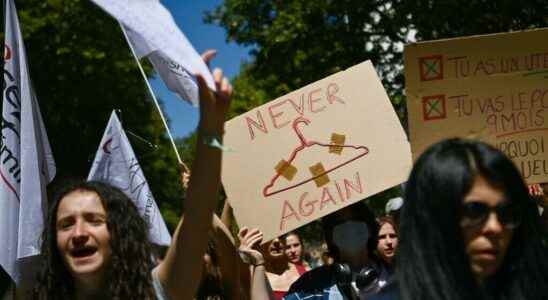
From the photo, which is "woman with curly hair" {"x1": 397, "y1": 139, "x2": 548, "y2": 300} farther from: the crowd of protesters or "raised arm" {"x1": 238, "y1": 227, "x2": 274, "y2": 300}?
"raised arm" {"x1": 238, "y1": 227, "x2": 274, "y2": 300}

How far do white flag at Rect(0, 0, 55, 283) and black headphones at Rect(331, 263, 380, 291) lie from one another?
1396mm

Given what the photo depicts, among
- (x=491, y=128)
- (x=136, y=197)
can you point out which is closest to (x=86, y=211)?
(x=491, y=128)

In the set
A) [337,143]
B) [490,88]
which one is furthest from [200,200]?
[490,88]

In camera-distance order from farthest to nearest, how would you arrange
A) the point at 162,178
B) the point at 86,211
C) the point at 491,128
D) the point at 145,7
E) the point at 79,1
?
1. the point at 162,178
2. the point at 79,1
3. the point at 491,128
4. the point at 86,211
5. the point at 145,7

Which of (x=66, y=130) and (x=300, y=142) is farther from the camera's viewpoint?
(x=66, y=130)

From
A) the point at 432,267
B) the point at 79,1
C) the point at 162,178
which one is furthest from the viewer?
the point at 162,178

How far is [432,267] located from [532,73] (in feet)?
9.07

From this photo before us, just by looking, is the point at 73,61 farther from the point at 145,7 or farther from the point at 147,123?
the point at 145,7

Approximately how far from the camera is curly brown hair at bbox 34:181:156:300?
278 cm

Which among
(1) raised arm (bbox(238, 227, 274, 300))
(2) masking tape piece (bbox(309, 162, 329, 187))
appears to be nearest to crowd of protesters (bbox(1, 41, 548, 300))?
(1) raised arm (bbox(238, 227, 274, 300))

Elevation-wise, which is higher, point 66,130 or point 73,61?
point 73,61

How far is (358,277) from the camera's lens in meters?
4.27

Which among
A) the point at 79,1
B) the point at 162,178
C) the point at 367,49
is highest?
the point at 79,1

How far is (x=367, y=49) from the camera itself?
1402cm
